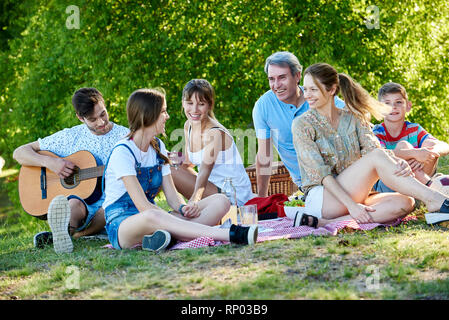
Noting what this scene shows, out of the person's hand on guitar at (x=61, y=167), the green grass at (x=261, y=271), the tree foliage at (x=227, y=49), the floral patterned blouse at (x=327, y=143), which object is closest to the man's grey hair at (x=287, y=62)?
the floral patterned blouse at (x=327, y=143)

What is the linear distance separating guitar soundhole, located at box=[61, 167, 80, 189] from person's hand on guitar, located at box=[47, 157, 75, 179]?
0.05 metres

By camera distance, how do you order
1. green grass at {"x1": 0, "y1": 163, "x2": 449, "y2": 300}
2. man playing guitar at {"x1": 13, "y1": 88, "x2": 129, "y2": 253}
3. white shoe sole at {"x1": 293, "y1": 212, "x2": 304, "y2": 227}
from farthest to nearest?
man playing guitar at {"x1": 13, "y1": 88, "x2": 129, "y2": 253}, white shoe sole at {"x1": 293, "y1": 212, "x2": 304, "y2": 227}, green grass at {"x1": 0, "y1": 163, "x2": 449, "y2": 300}

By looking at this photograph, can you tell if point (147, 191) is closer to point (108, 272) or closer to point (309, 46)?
point (108, 272)

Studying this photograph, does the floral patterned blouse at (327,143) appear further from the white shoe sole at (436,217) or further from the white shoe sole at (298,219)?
the white shoe sole at (436,217)

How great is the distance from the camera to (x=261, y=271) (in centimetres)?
322

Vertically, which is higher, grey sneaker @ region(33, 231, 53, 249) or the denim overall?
the denim overall

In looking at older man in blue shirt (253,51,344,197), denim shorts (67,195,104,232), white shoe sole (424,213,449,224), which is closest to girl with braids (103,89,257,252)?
denim shorts (67,195,104,232)

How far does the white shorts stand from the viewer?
14.5 ft

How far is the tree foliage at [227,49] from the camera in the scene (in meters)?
11.2

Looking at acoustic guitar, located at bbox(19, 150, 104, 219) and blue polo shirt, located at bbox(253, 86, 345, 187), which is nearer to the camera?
acoustic guitar, located at bbox(19, 150, 104, 219)

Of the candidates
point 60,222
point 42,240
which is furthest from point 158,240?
point 42,240

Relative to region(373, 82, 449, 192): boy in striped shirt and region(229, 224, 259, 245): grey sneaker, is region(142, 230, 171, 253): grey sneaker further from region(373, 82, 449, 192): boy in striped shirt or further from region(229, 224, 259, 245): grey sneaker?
region(373, 82, 449, 192): boy in striped shirt

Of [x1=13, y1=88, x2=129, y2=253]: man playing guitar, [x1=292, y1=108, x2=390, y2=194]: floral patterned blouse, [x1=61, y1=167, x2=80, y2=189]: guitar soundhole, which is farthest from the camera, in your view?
[x1=61, y1=167, x2=80, y2=189]: guitar soundhole
